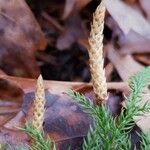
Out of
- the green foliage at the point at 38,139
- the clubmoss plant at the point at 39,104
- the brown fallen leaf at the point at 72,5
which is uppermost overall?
the brown fallen leaf at the point at 72,5

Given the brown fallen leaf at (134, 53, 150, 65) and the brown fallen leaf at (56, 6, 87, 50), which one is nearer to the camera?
the brown fallen leaf at (134, 53, 150, 65)

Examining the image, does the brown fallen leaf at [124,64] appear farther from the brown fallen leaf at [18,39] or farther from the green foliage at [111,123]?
the green foliage at [111,123]

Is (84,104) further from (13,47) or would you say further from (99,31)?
(13,47)

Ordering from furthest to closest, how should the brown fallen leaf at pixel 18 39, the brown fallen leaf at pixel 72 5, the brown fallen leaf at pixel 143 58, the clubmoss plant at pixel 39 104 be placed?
1. the brown fallen leaf at pixel 72 5
2. the brown fallen leaf at pixel 143 58
3. the brown fallen leaf at pixel 18 39
4. the clubmoss plant at pixel 39 104

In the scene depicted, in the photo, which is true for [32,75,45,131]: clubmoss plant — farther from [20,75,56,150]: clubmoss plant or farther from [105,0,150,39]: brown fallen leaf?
[105,0,150,39]: brown fallen leaf

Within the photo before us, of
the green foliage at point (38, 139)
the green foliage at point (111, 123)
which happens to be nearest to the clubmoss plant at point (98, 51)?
the green foliage at point (111, 123)

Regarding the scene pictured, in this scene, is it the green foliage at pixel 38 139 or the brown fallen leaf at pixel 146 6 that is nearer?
the green foliage at pixel 38 139

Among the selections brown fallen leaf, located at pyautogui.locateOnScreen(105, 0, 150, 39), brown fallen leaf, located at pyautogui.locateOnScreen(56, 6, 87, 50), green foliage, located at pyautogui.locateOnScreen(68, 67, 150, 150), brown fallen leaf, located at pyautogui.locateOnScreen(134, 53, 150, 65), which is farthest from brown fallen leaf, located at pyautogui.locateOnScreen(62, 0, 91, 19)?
green foliage, located at pyautogui.locateOnScreen(68, 67, 150, 150)

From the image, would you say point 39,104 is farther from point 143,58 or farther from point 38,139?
point 143,58

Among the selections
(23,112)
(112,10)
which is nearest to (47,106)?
(23,112)
